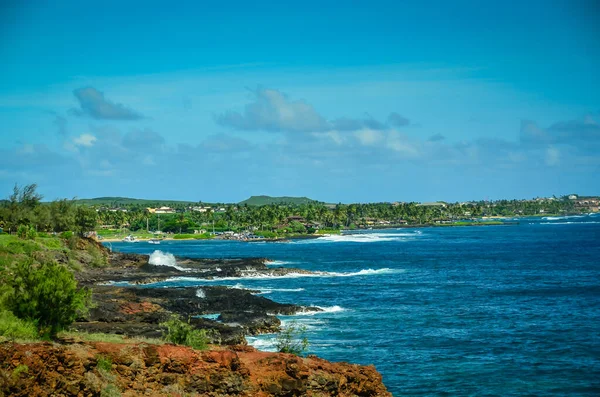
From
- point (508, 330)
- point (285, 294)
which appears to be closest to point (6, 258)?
point (285, 294)

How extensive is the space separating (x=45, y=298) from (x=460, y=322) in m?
37.7

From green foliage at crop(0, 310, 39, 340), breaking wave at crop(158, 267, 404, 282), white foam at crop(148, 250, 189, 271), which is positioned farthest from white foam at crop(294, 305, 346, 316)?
white foam at crop(148, 250, 189, 271)

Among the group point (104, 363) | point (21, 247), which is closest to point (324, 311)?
point (21, 247)

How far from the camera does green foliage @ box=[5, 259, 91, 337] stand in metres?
33.0

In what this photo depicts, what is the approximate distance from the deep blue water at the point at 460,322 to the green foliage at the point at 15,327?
1872 centimetres

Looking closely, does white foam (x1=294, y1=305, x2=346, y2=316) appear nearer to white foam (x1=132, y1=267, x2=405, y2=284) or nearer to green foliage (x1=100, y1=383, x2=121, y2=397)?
white foam (x1=132, y1=267, x2=405, y2=284)

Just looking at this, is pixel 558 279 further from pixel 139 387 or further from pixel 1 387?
pixel 1 387

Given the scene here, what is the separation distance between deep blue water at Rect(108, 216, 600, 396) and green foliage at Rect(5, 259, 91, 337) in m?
16.5

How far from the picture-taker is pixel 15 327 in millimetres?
30625

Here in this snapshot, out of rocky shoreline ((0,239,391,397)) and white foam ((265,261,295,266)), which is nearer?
rocky shoreline ((0,239,391,397))

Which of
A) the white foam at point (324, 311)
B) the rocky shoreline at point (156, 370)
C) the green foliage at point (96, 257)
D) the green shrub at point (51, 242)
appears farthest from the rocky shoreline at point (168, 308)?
the green shrub at point (51, 242)

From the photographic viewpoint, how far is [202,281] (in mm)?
94625

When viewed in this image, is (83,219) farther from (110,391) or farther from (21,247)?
(110,391)

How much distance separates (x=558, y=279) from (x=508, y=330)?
133ft
